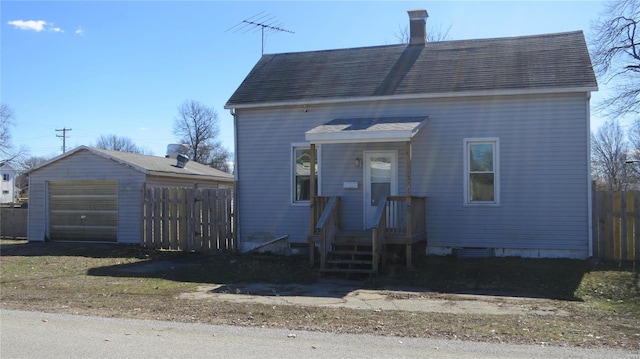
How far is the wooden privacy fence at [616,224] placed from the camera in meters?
12.4

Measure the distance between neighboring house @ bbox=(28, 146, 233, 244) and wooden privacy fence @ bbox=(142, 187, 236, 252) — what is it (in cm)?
114

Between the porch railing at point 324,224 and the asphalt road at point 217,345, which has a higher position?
the porch railing at point 324,224

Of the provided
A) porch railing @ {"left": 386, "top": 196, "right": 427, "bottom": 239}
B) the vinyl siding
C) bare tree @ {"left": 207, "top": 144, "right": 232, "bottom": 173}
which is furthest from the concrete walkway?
bare tree @ {"left": 207, "top": 144, "right": 232, "bottom": 173}

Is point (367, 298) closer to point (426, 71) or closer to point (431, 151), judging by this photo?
point (431, 151)

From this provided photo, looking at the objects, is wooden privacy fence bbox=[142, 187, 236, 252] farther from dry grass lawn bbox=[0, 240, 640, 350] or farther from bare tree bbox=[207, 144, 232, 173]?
bare tree bbox=[207, 144, 232, 173]

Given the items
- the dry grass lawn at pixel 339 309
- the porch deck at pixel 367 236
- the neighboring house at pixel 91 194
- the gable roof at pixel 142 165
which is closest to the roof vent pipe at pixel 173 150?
the gable roof at pixel 142 165

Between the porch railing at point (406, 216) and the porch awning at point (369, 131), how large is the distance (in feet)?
4.62

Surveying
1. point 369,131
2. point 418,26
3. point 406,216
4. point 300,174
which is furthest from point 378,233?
point 418,26

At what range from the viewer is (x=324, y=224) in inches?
475

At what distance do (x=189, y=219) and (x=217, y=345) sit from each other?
10381mm

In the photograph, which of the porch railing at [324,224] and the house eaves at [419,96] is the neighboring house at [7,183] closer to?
the house eaves at [419,96]

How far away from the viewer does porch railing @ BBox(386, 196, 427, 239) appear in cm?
1192

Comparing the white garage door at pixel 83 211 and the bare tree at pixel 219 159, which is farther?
the bare tree at pixel 219 159

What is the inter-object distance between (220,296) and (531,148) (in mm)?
8089
